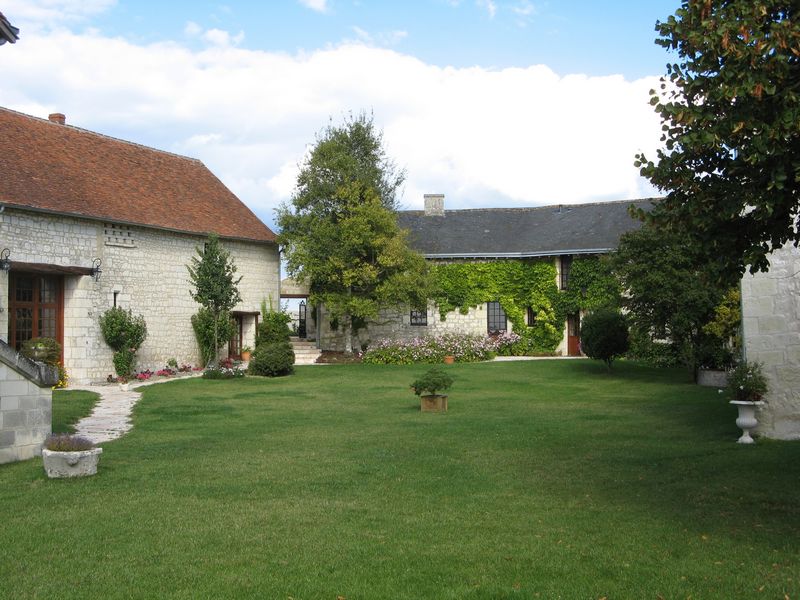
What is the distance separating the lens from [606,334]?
78.3 ft

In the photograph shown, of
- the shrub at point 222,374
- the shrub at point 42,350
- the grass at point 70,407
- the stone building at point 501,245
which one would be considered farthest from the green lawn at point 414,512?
the stone building at point 501,245

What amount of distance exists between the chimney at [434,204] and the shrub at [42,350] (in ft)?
66.2

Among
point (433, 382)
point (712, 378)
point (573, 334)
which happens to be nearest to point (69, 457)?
point (433, 382)

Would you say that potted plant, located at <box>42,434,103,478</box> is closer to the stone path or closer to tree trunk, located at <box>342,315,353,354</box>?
the stone path

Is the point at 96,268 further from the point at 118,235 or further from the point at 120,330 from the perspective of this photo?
the point at 120,330

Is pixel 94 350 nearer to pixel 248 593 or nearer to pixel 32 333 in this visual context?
pixel 32 333

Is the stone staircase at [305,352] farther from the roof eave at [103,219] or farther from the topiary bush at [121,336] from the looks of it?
the topiary bush at [121,336]

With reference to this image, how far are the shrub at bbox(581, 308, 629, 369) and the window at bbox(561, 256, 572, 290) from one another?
866 centimetres

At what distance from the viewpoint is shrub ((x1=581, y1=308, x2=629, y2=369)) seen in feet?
78.4

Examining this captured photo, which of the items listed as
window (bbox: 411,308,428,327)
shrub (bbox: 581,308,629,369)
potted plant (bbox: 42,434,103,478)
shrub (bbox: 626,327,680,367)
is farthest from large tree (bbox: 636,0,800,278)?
window (bbox: 411,308,428,327)

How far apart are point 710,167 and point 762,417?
6778mm

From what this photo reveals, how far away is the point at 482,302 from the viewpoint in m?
34.0

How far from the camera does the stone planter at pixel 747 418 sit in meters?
11.6

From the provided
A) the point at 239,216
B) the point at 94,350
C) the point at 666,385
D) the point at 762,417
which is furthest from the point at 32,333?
the point at 762,417
